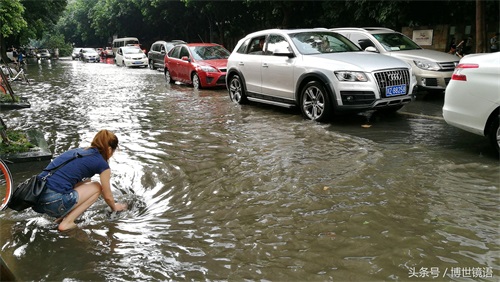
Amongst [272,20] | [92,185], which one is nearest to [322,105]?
[92,185]

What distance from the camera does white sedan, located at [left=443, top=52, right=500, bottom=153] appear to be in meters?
5.34

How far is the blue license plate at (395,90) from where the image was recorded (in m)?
7.70

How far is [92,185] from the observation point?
4.25m

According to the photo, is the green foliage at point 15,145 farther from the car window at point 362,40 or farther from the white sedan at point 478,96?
the car window at point 362,40

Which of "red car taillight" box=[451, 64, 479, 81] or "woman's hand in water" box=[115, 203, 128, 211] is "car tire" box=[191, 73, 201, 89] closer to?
"red car taillight" box=[451, 64, 479, 81]

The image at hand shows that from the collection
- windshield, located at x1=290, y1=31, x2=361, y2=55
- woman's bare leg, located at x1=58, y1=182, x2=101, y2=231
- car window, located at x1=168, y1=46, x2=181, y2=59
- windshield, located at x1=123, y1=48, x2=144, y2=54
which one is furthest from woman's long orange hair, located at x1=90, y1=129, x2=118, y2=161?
windshield, located at x1=123, y1=48, x2=144, y2=54

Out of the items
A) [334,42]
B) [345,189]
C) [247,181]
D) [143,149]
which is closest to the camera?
[345,189]

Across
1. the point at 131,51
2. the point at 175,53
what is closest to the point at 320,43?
the point at 175,53

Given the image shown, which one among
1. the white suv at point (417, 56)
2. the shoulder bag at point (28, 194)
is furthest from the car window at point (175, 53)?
the shoulder bag at point (28, 194)

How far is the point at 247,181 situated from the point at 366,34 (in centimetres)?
795

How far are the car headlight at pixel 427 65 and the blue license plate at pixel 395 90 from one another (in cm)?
301

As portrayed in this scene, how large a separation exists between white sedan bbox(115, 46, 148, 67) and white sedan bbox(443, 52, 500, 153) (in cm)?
2566

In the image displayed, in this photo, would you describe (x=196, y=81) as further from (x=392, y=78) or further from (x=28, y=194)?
(x=28, y=194)

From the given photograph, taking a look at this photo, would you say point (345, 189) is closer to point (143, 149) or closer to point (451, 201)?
point (451, 201)
